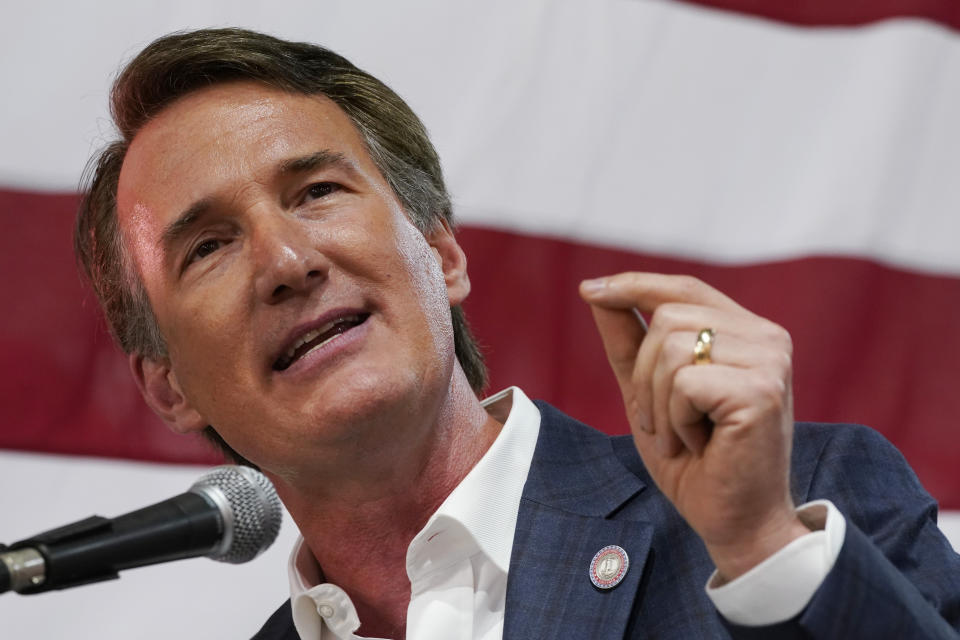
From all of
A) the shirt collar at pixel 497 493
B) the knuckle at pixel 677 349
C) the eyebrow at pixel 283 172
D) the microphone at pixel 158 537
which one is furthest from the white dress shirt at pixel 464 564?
the knuckle at pixel 677 349

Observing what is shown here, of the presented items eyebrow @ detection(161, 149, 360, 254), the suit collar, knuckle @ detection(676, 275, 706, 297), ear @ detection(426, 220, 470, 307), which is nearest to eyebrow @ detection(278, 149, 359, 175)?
eyebrow @ detection(161, 149, 360, 254)

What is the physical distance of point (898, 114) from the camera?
296 centimetres

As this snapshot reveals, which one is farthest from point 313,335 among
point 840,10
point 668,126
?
point 840,10

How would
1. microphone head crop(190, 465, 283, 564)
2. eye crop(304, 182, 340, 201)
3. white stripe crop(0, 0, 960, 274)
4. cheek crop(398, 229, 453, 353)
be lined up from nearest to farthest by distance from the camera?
1. microphone head crop(190, 465, 283, 564)
2. cheek crop(398, 229, 453, 353)
3. eye crop(304, 182, 340, 201)
4. white stripe crop(0, 0, 960, 274)

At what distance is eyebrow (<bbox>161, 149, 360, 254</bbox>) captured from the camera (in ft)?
7.00

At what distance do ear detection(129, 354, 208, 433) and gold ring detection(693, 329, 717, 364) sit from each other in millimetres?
1282

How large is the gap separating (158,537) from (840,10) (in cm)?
224

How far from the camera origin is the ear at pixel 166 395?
242 cm

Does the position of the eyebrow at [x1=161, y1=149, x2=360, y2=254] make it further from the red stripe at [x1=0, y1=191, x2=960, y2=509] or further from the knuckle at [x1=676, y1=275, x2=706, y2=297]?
the knuckle at [x1=676, y1=275, x2=706, y2=297]

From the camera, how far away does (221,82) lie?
2.31m

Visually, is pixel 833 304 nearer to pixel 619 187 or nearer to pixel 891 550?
pixel 619 187

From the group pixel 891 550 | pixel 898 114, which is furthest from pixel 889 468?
pixel 898 114

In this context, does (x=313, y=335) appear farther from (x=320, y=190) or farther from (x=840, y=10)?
(x=840, y=10)

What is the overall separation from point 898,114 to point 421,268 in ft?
4.69
